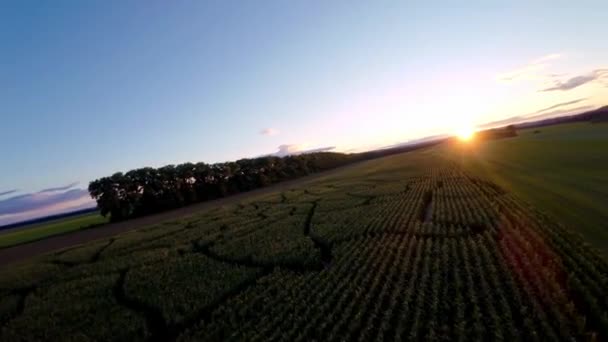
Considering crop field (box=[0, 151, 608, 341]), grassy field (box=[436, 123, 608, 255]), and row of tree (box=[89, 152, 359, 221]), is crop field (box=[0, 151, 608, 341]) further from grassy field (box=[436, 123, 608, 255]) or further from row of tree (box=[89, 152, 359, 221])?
row of tree (box=[89, 152, 359, 221])

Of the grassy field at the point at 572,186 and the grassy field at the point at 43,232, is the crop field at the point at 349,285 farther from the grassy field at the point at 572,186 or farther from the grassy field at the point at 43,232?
the grassy field at the point at 43,232

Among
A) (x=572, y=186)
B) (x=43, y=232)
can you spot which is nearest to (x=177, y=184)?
(x=43, y=232)

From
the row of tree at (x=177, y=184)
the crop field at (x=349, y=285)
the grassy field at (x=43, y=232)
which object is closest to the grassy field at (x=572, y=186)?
the crop field at (x=349, y=285)

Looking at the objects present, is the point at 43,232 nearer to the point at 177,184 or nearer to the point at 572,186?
the point at 177,184

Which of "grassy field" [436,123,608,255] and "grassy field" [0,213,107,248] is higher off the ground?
"grassy field" [0,213,107,248]

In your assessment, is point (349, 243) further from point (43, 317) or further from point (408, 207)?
point (43, 317)

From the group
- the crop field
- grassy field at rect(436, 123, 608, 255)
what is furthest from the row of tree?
grassy field at rect(436, 123, 608, 255)

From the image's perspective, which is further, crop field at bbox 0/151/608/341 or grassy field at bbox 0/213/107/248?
grassy field at bbox 0/213/107/248
